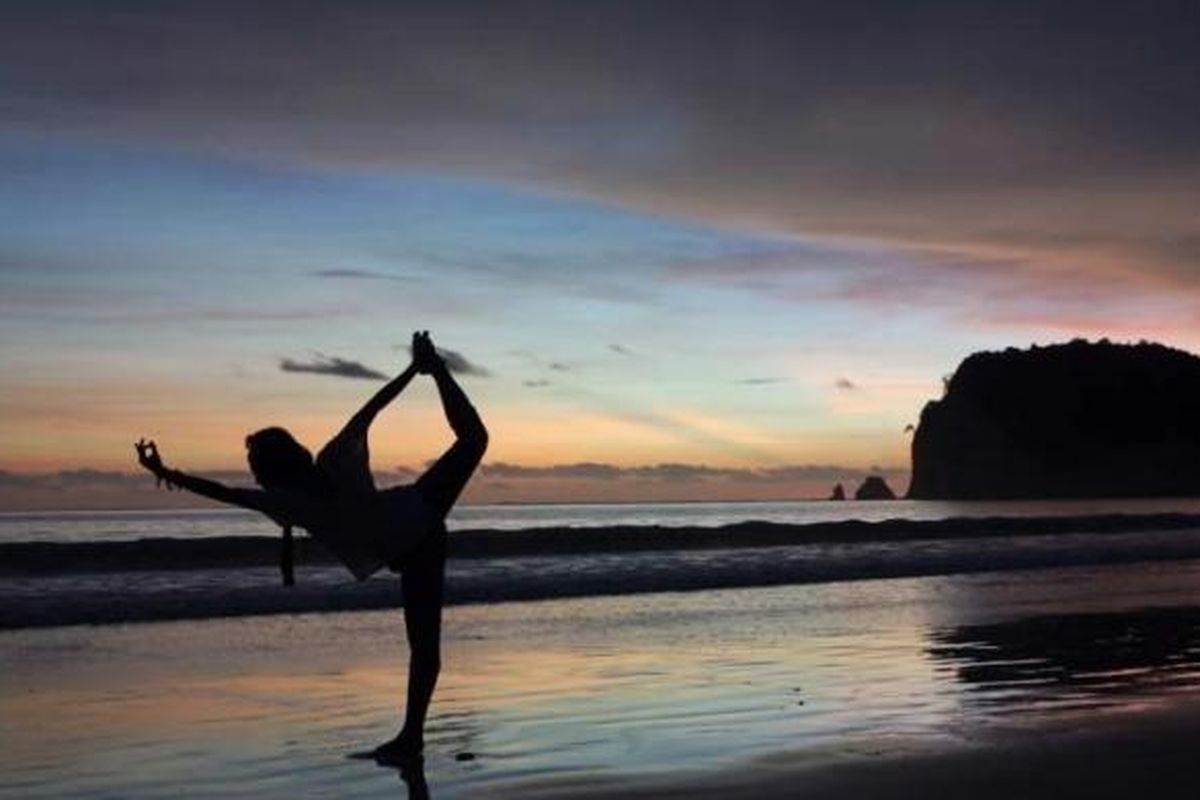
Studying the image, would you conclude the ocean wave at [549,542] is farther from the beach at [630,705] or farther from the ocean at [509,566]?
the beach at [630,705]

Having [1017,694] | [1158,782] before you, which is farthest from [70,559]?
[1158,782]

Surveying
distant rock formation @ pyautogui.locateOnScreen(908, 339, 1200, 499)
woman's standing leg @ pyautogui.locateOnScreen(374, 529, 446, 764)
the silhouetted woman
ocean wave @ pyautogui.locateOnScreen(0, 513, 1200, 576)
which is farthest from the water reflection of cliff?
distant rock formation @ pyautogui.locateOnScreen(908, 339, 1200, 499)

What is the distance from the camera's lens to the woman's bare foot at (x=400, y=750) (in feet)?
26.6

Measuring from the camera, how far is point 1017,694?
1060 centimetres

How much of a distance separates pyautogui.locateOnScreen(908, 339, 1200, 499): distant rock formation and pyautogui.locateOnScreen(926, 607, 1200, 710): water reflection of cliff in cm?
14623

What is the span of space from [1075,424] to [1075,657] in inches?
6197

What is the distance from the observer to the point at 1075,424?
6422 inches

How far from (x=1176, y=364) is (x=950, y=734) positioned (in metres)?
163

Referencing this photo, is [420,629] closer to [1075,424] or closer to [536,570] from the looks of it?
[536,570]

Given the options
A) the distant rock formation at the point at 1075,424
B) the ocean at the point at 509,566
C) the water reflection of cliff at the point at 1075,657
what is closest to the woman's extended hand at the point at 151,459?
the water reflection of cliff at the point at 1075,657

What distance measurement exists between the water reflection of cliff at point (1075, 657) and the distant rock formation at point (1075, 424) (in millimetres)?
146233

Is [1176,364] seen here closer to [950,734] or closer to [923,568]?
[923,568]

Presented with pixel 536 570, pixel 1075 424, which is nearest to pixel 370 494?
pixel 536 570

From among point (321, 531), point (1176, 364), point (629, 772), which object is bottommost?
Result: point (629, 772)
